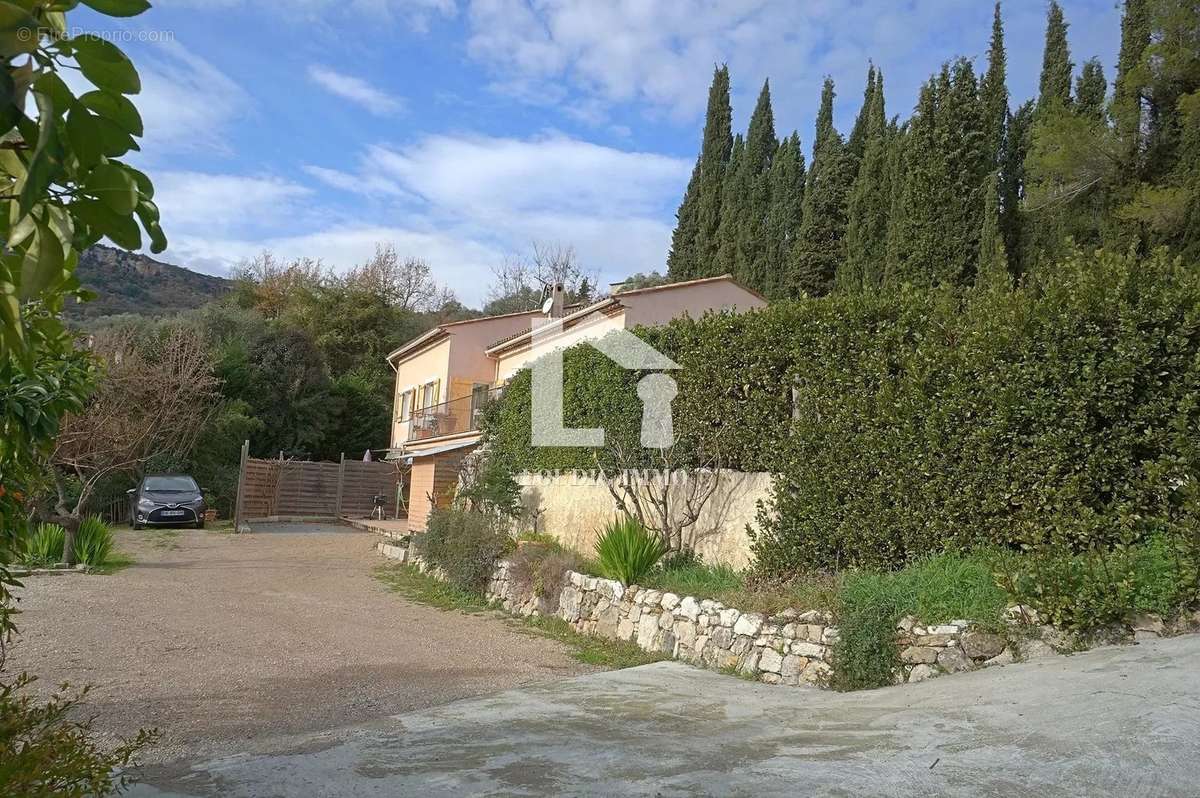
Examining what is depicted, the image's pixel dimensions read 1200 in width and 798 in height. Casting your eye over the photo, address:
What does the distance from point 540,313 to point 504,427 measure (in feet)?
45.4

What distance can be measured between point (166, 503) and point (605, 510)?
1650 centimetres

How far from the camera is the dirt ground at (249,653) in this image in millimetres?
6863

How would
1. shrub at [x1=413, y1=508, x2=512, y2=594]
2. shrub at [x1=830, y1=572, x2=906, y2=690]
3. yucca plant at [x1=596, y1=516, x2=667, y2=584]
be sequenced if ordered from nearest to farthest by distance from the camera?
shrub at [x1=830, y1=572, x2=906, y2=690]
yucca plant at [x1=596, y1=516, x2=667, y2=584]
shrub at [x1=413, y1=508, x2=512, y2=594]

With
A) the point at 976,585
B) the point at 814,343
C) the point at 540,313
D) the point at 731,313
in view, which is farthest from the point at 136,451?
the point at 976,585

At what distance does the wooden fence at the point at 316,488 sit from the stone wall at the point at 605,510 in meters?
14.8

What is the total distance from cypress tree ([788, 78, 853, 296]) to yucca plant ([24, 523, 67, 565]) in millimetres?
22741

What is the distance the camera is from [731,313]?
11.4 meters

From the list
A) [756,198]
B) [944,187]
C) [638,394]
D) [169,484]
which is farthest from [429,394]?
[638,394]

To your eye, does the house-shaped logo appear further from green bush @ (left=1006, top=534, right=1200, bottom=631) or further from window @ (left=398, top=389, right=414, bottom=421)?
window @ (left=398, top=389, right=414, bottom=421)

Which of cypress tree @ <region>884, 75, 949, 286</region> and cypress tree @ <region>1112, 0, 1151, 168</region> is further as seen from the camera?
cypress tree @ <region>884, 75, 949, 286</region>

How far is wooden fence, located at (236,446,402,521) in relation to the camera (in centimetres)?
2808

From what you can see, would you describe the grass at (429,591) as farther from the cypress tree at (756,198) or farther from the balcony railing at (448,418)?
the cypress tree at (756,198)

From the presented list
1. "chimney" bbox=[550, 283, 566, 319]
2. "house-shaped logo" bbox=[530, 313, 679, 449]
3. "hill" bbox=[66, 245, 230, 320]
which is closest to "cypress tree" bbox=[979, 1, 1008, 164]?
"chimney" bbox=[550, 283, 566, 319]

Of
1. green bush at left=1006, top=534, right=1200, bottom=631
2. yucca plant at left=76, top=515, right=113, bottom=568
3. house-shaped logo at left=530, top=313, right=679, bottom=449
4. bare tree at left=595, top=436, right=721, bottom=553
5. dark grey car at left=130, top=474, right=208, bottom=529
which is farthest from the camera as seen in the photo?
dark grey car at left=130, top=474, right=208, bottom=529
